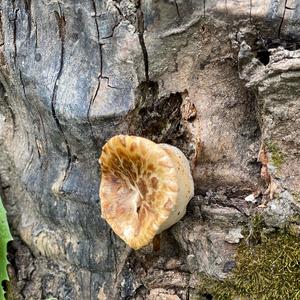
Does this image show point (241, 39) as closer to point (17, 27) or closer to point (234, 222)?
point (234, 222)

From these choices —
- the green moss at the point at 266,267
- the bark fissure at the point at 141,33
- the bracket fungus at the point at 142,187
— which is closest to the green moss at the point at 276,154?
the green moss at the point at 266,267

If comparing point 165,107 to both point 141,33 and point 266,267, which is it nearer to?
point 141,33

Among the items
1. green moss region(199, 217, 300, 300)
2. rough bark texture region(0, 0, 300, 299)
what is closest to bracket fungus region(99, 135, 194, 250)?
rough bark texture region(0, 0, 300, 299)

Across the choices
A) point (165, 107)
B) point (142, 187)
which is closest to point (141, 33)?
point (165, 107)

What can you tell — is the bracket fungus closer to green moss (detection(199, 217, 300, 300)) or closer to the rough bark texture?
the rough bark texture

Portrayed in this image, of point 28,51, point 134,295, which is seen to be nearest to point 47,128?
point 28,51

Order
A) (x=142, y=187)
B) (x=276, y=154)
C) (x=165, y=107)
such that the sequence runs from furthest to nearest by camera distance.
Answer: (x=165, y=107), (x=142, y=187), (x=276, y=154)

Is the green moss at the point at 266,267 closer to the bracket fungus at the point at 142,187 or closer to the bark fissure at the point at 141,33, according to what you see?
the bracket fungus at the point at 142,187
